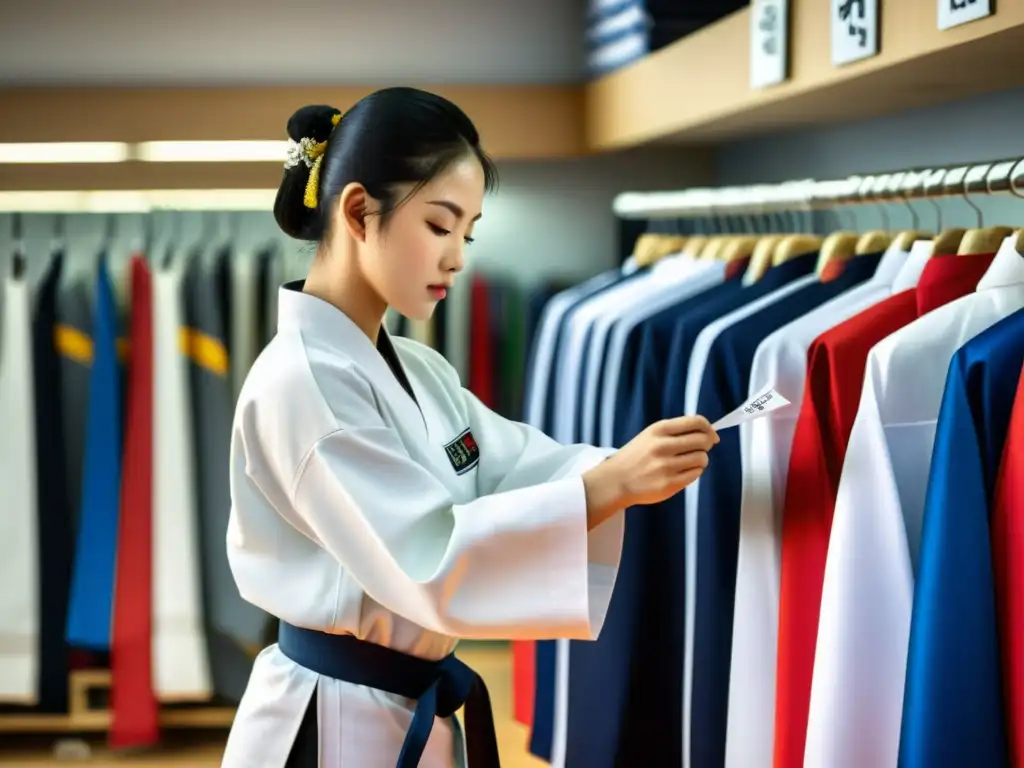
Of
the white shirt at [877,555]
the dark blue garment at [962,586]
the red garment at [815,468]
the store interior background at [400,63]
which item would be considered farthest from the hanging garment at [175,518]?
the dark blue garment at [962,586]

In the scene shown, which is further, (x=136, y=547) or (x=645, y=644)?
(x=136, y=547)

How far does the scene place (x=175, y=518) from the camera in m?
2.75

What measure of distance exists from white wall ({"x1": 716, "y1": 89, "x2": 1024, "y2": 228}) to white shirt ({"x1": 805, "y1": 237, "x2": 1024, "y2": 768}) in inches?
24.5

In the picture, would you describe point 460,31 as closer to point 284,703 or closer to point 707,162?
point 707,162

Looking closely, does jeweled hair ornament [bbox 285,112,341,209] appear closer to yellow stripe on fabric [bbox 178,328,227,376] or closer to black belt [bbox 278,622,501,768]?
black belt [bbox 278,622,501,768]

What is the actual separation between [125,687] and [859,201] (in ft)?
6.22

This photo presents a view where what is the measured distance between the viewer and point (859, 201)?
1.56 meters

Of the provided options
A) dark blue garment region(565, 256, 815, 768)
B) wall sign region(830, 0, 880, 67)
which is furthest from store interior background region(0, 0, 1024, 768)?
wall sign region(830, 0, 880, 67)

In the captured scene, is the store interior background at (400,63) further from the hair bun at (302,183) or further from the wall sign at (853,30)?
the hair bun at (302,183)

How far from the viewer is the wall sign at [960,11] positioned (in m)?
1.16

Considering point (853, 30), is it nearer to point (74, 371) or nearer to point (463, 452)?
point (463, 452)

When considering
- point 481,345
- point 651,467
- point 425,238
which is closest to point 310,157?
point 425,238

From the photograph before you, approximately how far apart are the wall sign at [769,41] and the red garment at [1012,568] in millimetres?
735

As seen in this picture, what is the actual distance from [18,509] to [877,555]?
2052 millimetres
